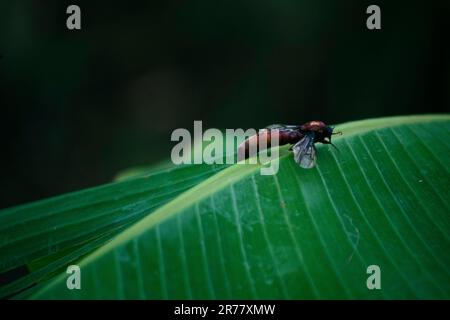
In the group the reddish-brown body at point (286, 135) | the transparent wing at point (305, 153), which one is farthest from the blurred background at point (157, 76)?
the transparent wing at point (305, 153)

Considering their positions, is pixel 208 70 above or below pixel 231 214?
above

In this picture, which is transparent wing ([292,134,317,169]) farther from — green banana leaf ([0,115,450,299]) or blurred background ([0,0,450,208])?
blurred background ([0,0,450,208])

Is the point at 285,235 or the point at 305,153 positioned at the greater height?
the point at 305,153

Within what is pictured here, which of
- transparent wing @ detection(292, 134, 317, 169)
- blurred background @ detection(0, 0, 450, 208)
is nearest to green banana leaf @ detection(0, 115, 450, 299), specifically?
transparent wing @ detection(292, 134, 317, 169)

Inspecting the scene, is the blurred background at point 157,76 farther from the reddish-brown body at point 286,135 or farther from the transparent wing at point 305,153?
the transparent wing at point 305,153

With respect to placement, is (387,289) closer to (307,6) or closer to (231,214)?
(231,214)

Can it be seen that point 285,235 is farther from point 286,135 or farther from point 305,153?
point 286,135

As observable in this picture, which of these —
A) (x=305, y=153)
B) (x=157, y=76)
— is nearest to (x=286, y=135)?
(x=305, y=153)
